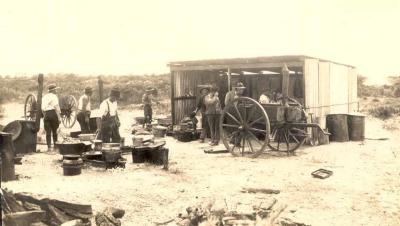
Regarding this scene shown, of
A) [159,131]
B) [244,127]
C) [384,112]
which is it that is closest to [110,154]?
[244,127]

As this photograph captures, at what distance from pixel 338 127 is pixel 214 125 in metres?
3.74

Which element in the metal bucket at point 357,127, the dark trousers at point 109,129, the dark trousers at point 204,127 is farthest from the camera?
the dark trousers at point 204,127

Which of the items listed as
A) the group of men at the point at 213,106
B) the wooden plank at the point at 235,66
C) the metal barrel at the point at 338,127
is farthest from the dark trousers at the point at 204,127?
the metal barrel at the point at 338,127

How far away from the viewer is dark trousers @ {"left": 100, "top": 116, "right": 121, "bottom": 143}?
11.3 metres

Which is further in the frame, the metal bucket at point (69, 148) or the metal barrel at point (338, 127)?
the metal barrel at point (338, 127)

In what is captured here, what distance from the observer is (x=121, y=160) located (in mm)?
10008

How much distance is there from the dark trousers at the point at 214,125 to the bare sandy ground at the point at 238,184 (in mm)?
1668

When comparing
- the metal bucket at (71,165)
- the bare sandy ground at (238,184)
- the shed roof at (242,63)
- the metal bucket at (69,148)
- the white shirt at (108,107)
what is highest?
the shed roof at (242,63)

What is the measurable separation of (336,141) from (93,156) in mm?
7603

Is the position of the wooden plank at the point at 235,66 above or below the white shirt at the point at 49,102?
above

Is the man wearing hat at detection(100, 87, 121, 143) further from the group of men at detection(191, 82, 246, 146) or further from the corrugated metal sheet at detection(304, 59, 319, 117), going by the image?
the corrugated metal sheet at detection(304, 59, 319, 117)

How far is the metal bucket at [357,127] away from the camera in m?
14.2

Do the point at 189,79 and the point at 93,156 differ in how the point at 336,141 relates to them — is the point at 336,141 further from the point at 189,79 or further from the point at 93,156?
the point at 93,156

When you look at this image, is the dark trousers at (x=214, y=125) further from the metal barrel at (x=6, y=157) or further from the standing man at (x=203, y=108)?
the metal barrel at (x=6, y=157)
